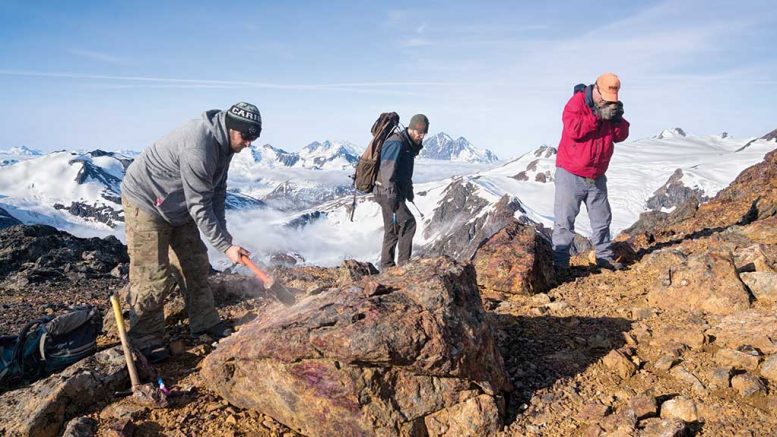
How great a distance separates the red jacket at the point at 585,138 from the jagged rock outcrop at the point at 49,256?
45.9ft

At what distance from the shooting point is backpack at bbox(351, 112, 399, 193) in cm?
1027

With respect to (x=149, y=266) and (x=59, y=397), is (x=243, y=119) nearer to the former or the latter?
(x=149, y=266)

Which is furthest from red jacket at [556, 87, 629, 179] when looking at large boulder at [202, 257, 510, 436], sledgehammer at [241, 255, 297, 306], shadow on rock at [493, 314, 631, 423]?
sledgehammer at [241, 255, 297, 306]

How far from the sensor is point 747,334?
6176mm

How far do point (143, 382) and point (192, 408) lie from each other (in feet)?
3.48

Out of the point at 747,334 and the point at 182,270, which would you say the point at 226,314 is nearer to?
the point at 182,270

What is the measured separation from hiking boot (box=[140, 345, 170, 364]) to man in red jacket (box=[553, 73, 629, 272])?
300 inches

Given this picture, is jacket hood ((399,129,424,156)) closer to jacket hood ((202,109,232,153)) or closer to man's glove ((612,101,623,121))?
man's glove ((612,101,623,121))

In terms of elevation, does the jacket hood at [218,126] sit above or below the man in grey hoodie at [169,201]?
above

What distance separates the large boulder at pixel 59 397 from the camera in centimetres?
510

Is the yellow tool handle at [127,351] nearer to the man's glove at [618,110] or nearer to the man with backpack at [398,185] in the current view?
the man with backpack at [398,185]

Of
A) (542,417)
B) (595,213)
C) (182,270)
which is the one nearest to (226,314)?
(182,270)

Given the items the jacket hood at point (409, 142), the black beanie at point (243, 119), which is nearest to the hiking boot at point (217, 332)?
the black beanie at point (243, 119)

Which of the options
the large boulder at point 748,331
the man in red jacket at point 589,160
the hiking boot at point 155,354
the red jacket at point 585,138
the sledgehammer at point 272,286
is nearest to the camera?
the large boulder at point 748,331
